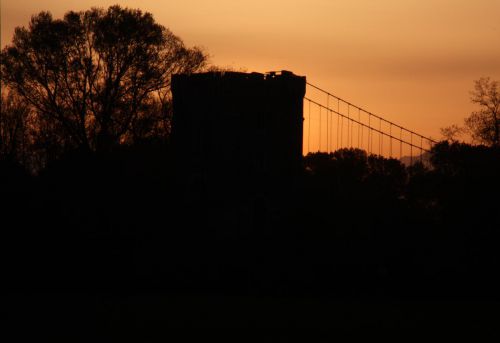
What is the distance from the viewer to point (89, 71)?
6688cm

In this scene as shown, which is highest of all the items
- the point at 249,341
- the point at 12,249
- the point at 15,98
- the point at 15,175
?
the point at 15,98

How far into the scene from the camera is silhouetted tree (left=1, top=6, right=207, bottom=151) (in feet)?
219

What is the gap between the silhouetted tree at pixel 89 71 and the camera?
6662 cm

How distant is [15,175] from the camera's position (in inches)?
2159

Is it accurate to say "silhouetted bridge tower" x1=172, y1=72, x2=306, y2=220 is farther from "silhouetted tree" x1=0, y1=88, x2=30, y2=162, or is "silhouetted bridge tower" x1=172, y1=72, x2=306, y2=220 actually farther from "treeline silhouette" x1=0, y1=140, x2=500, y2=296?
"silhouetted tree" x1=0, y1=88, x2=30, y2=162

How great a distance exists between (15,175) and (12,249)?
666 centimetres

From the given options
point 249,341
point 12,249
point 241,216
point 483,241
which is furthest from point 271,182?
point 249,341

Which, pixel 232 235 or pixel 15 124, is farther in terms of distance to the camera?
pixel 15 124

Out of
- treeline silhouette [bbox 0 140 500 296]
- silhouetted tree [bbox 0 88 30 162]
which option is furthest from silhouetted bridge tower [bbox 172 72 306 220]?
silhouetted tree [bbox 0 88 30 162]

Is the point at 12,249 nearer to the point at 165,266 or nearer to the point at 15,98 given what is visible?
the point at 165,266

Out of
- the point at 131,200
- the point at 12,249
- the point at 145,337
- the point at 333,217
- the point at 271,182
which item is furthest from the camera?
the point at 271,182

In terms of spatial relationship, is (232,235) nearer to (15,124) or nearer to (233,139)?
(233,139)

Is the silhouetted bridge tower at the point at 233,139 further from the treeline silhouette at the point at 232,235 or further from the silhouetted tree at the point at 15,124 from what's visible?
the silhouetted tree at the point at 15,124

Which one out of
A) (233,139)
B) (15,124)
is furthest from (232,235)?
(15,124)
